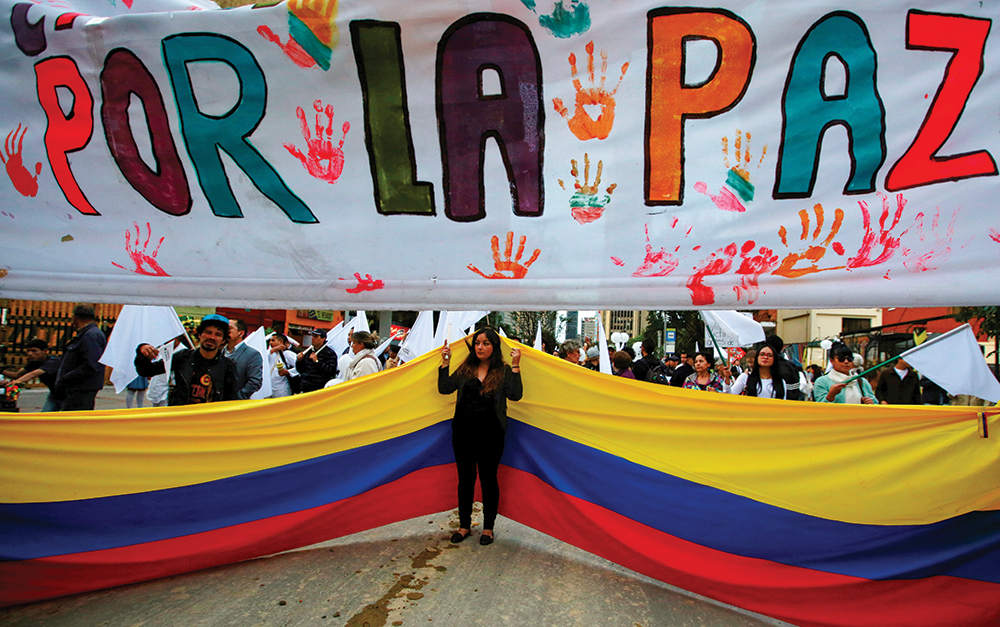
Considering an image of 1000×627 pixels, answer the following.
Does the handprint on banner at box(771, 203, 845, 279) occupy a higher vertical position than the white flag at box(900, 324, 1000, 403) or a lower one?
higher

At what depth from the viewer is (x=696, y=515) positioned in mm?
3098

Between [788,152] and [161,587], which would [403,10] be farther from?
[161,587]

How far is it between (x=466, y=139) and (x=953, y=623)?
3.20m

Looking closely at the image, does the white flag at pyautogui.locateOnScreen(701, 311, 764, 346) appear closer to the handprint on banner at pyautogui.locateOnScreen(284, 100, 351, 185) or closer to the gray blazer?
the gray blazer

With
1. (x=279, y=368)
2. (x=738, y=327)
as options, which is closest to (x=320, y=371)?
(x=279, y=368)

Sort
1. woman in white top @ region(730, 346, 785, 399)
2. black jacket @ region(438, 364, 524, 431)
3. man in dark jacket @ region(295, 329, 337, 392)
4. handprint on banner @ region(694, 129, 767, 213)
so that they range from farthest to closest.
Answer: man in dark jacket @ region(295, 329, 337, 392) → woman in white top @ region(730, 346, 785, 399) → black jacket @ region(438, 364, 524, 431) → handprint on banner @ region(694, 129, 767, 213)

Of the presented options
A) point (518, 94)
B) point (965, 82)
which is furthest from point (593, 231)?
point (965, 82)

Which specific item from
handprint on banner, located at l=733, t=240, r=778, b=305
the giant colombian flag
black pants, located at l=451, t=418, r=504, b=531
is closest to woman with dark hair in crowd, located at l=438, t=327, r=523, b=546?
black pants, located at l=451, t=418, r=504, b=531

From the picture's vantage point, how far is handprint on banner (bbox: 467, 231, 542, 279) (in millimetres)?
1933

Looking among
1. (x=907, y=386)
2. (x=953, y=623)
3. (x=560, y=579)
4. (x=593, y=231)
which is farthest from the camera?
(x=907, y=386)

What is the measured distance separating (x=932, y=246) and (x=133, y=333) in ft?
20.8

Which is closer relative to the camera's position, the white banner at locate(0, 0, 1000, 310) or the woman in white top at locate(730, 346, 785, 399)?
the white banner at locate(0, 0, 1000, 310)

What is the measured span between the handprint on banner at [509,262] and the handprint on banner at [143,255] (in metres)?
1.18

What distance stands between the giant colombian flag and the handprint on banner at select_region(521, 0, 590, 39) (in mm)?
2121
